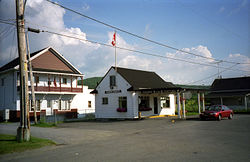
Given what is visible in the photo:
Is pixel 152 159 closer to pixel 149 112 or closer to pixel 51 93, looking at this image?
pixel 149 112

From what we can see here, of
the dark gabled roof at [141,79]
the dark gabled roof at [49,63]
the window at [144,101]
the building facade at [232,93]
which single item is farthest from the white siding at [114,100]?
the building facade at [232,93]

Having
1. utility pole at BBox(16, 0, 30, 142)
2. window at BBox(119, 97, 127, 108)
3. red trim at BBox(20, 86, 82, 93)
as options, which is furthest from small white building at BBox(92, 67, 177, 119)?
utility pole at BBox(16, 0, 30, 142)

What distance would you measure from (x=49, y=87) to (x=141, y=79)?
1338 centimetres

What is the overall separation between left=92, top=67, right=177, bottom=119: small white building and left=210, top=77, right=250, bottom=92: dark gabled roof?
1909 centimetres

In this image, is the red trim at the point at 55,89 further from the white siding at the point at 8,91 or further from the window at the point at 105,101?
the window at the point at 105,101

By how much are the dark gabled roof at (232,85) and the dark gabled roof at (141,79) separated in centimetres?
1630

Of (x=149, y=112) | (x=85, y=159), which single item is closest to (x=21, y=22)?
(x=85, y=159)

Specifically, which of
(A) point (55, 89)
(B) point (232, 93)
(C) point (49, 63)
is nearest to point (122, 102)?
(A) point (55, 89)

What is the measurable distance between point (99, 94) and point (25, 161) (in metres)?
24.0

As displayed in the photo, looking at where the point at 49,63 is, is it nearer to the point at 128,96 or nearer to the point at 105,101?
the point at 105,101

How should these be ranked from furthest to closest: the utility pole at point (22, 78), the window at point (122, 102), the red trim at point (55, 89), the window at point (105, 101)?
the red trim at point (55, 89) < the window at point (105, 101) < the window at point (122, 102) < the utility pole at point (22, 78)

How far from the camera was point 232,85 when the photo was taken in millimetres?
47656

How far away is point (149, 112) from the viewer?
30672 millimetres

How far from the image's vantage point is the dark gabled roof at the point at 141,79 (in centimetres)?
2926
